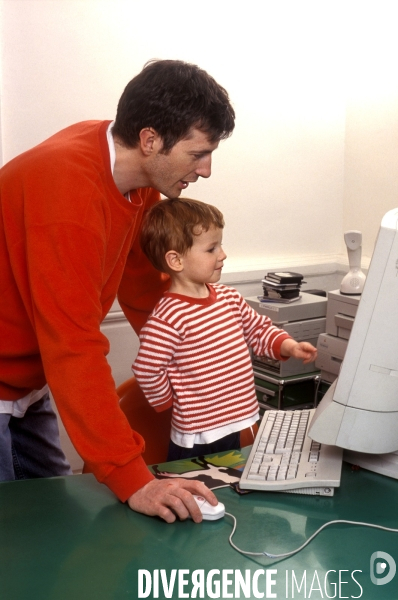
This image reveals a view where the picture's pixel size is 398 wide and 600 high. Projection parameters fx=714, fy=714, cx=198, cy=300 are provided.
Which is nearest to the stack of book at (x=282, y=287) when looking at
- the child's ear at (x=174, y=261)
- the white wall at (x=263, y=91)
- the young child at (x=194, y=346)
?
the white wall at (x=263, y=91)

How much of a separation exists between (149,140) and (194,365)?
1.92 ft

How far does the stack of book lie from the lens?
292cm

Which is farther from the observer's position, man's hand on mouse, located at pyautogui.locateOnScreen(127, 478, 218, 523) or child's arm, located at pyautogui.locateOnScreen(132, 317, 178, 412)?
child's arm, located at pyautogui.locateOnScreen(132, 317, 178, 412)

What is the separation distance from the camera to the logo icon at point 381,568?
113 centimetres

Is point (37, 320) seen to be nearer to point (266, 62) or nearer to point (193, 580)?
point (193, 580)

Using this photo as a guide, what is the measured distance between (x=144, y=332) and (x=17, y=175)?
0.53 metres

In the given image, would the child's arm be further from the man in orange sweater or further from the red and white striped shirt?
the man in orange sweater

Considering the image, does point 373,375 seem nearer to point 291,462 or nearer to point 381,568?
point 291,462

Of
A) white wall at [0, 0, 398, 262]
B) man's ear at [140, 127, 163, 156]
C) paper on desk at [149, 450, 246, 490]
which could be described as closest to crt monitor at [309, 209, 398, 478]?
paper on desk at [149, 450, 246, 490]

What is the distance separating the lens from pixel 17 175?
58.0 inches

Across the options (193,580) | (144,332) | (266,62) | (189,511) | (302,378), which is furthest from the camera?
(266,62)

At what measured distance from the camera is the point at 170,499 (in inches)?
51.6

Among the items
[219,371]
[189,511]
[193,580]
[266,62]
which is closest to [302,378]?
[219,371]

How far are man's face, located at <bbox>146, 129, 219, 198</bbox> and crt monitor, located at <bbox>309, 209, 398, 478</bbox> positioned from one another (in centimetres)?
46
